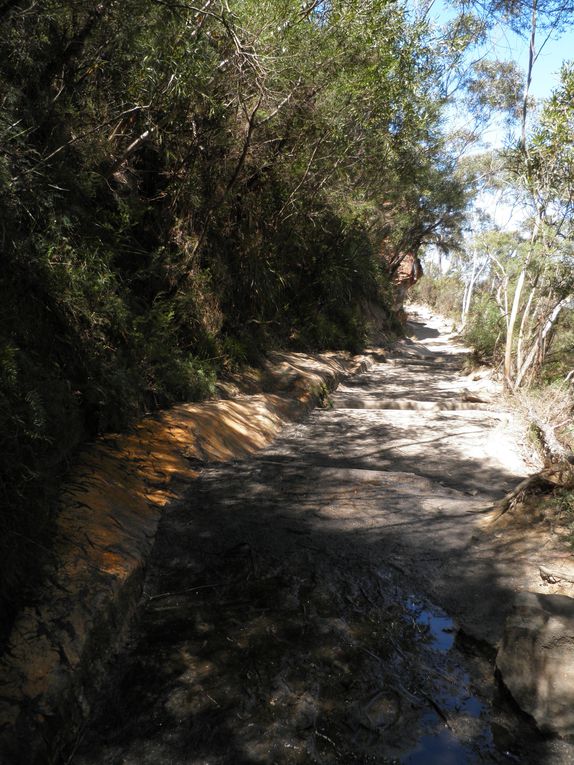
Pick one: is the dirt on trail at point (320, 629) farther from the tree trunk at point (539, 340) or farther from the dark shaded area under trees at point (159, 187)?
the tree trunk at point (539, 340)

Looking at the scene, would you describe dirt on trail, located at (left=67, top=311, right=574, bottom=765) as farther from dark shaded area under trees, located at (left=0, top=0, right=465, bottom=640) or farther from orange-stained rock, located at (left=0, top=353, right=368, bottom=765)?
dark shaded area under trees, located at (left=0, top=0, right=465, bottom=640)

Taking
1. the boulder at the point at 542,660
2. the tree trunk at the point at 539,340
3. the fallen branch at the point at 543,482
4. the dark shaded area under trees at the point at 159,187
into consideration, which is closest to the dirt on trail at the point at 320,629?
the boulder at the point at 542,660

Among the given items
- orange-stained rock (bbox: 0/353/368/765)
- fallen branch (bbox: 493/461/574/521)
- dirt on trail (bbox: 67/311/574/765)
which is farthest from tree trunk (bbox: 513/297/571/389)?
orange-stained rock (bbox: 0/353/368/765)

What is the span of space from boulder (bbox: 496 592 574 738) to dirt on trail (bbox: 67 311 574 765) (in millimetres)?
89

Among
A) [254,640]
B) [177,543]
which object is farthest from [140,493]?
[254,640]

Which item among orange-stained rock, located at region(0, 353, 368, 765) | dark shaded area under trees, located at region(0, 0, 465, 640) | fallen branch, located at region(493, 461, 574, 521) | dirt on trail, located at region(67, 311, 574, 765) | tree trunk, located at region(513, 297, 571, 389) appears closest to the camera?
orange-stained rock, located at region(0, 353, 368, 765)

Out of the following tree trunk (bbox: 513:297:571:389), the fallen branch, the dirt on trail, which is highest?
tree trunk (bbox: 513:297:571:389)

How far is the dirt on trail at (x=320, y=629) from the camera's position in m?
2.62

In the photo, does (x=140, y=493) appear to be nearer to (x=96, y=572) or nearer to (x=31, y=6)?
(x=96, y=572)

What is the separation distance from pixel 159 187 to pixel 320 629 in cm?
701

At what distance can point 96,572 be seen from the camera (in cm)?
326

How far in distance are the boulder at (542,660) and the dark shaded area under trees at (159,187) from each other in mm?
2563

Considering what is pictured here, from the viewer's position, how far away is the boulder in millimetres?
2711

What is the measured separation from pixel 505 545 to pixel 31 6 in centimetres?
547
